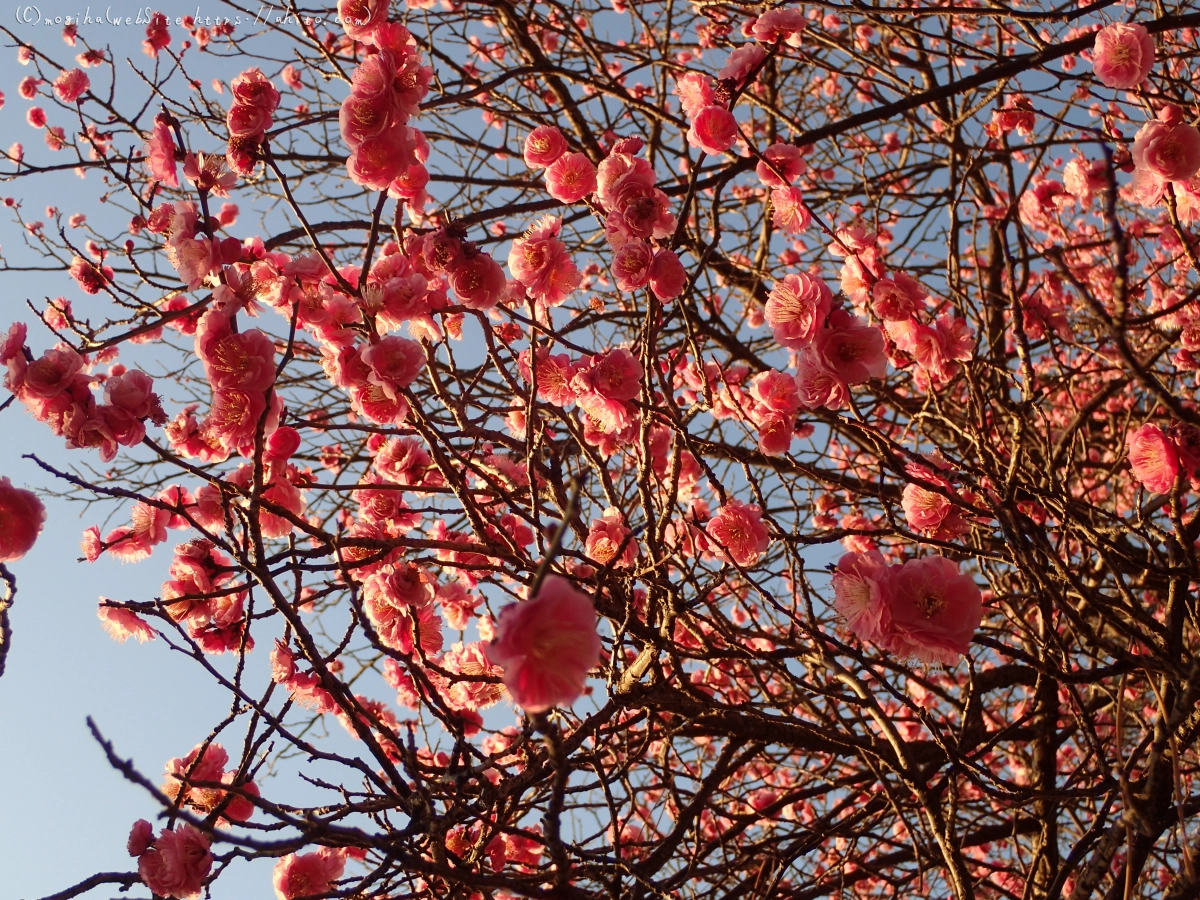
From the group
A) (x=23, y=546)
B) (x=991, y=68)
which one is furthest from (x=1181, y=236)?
(x=23, y=546)

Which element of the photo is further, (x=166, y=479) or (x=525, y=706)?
(x=166, y=479)

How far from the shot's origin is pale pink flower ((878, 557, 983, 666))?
59.7 inches

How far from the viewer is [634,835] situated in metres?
4.34

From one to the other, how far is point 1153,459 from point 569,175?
170 centimetres

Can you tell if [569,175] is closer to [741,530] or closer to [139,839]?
[741,530]

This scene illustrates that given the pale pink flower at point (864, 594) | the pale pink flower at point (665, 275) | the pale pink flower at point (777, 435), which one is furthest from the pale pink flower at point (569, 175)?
the pale pink flower at point (864, 594)

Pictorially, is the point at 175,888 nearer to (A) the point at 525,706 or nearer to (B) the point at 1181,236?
(A) the point at 525,706

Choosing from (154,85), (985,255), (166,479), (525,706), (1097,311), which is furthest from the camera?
(985,255)

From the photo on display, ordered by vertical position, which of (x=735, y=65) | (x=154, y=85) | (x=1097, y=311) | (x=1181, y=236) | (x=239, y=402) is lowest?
(x=1097, y=311)

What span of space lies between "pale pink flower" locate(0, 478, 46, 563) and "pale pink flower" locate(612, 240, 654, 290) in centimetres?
147

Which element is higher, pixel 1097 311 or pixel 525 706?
pixel 1097 311

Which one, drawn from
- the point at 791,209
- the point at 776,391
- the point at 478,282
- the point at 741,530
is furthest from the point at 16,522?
the point at 791,209

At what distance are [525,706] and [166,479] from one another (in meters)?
3.90

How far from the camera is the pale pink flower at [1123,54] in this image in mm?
2371
